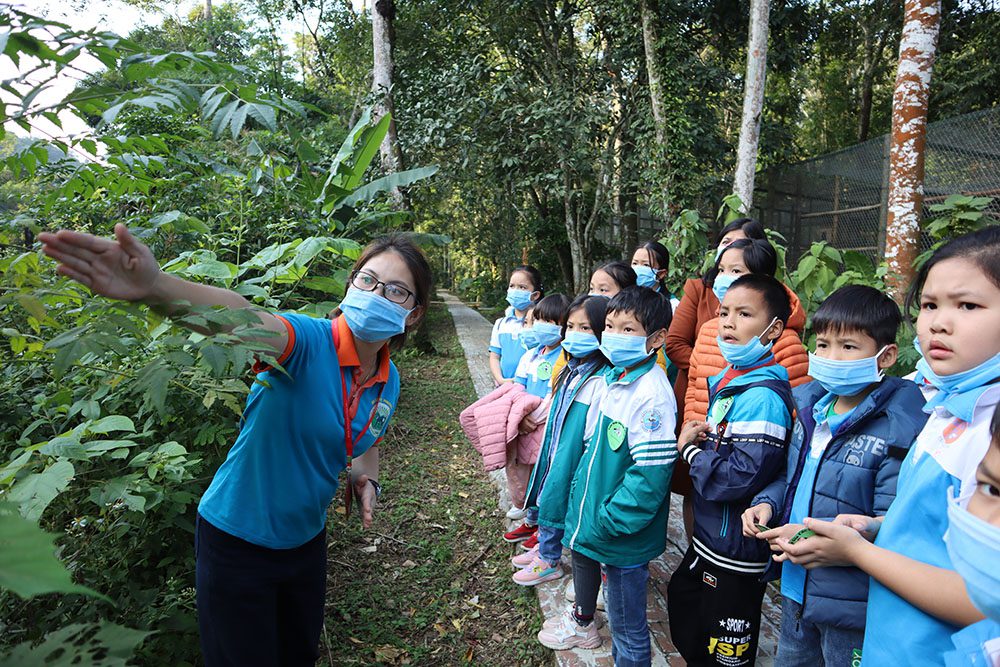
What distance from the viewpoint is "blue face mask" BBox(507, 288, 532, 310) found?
4645mm

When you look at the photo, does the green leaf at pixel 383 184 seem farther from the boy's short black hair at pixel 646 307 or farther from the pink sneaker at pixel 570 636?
the pink sneaker at pixel 570 636

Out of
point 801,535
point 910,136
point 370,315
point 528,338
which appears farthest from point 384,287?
point 910,136

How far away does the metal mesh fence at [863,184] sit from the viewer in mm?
5738

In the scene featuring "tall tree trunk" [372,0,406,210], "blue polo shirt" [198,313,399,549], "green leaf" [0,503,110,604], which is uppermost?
"tall tree trunk" [372,0,406,210]

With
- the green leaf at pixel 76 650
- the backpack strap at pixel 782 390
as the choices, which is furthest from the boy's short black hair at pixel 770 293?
the green leaf at pixel 76 650

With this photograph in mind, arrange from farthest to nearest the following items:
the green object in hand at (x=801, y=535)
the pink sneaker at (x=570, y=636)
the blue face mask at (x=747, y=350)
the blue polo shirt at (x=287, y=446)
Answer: the pink sneaker at (x=570, y=636), the blue face mask at (x=747, y=350), the blue polo shirt at (x=287, y=446), the green object in hand at (x=801, y=535)

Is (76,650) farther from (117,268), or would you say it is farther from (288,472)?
(288,472)

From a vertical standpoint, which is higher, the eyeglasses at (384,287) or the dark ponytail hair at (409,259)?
the dark ponytail hair at (409,259)

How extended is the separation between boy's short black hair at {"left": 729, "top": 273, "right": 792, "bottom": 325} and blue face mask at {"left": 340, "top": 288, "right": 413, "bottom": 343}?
131cm

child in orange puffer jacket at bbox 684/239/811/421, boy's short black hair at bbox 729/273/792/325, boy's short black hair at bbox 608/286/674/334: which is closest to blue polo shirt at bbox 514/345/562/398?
child in orange puffer jacket at bbox 684/239/811/421

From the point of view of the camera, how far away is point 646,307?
261 cm

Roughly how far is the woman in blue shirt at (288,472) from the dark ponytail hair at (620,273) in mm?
1933

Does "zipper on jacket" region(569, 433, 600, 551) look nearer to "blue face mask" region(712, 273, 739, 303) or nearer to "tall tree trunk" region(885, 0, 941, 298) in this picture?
"blue face mask" region(712, 273, 739, 303)

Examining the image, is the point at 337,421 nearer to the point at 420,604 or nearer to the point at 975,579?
the point at 975,579
